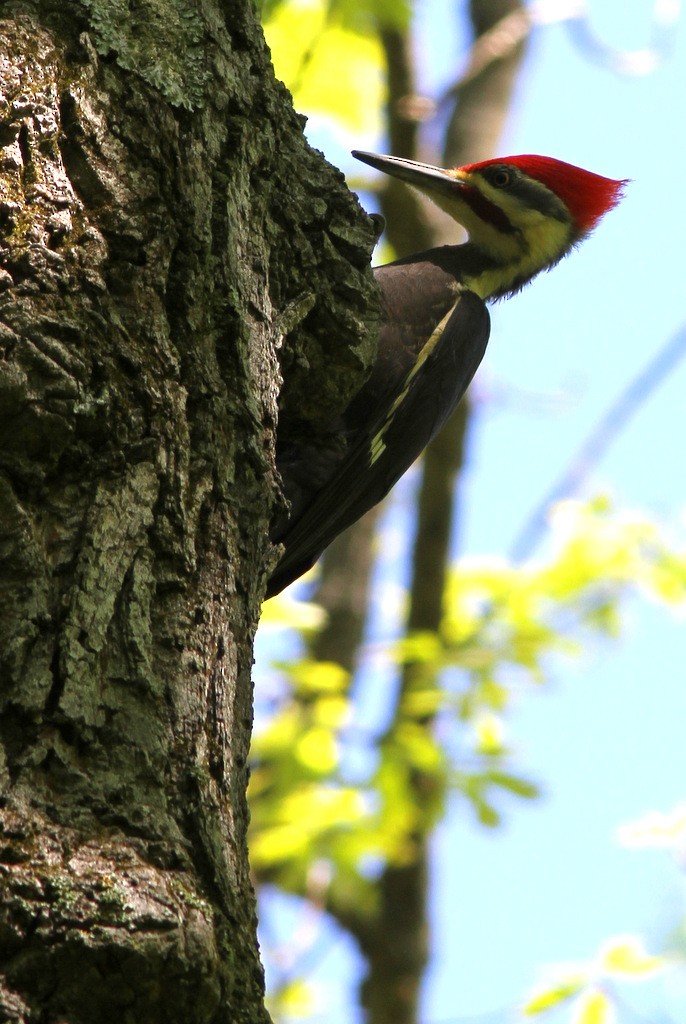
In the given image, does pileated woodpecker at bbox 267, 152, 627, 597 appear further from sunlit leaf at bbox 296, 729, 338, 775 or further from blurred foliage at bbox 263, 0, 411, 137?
sunlit leaf at bbox 296, 729, 338, 775

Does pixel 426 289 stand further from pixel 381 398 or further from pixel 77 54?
pixel 77 54

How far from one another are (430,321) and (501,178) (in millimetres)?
855

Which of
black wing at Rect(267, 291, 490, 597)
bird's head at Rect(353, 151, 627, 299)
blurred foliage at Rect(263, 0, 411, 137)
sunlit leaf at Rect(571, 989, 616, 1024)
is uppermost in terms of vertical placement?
blurred foliage at Rect(263, 0, 411, 137)

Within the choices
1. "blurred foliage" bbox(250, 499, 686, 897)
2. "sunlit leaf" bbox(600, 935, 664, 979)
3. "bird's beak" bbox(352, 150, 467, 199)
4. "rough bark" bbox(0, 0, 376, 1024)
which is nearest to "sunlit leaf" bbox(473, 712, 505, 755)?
"blurred foliage" bbox(250, 499, 686, 897)

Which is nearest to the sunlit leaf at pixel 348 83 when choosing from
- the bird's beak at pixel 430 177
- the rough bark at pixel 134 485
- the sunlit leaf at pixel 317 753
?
the bird's beak at pixel 430 177

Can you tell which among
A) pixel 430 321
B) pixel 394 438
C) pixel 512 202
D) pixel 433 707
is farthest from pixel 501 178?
pixel 433 707

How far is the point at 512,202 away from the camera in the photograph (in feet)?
12.7

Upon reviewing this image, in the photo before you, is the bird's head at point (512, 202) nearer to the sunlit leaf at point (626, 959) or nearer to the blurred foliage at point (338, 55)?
the blurred foliage at point (338, 55)

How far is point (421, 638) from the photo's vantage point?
5.31 metres

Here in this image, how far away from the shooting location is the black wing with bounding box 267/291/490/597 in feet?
10.0

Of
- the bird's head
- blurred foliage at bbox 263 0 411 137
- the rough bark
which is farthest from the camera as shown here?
blurred foliage at bbox 263 0 411 137

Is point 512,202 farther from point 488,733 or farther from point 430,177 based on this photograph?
point 488,733

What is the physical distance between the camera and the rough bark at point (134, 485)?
4.54 feet

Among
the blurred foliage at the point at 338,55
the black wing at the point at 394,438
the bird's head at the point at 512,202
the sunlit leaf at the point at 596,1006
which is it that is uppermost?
the blurred foliage at the point at 338,55
